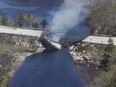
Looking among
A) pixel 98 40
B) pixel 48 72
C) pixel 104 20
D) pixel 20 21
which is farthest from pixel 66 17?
pixel 48 72

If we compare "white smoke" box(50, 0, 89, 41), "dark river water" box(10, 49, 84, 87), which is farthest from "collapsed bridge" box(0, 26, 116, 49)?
"dark river water" box(10, 49, 84, 87)

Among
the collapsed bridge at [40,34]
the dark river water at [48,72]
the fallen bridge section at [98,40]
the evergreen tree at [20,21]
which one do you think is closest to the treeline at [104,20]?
the fallen bridge section at [98,40]

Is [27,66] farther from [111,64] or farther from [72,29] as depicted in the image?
[72,29]

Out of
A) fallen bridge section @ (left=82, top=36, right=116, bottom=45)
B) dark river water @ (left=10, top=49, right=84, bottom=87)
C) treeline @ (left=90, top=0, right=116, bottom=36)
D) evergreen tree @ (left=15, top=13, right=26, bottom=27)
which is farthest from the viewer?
evergreen tree @ (left=15, top=13, right=26, bottom=27)

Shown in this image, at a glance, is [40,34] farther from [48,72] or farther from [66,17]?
[66,17]

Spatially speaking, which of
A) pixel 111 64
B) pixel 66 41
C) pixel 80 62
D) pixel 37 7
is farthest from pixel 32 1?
pixel 111 64

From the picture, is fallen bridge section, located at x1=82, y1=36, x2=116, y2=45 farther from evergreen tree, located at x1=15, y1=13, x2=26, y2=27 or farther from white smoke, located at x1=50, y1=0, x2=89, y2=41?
evergreen tree, located at x1=15, y1=13, x2=26, y2=27
